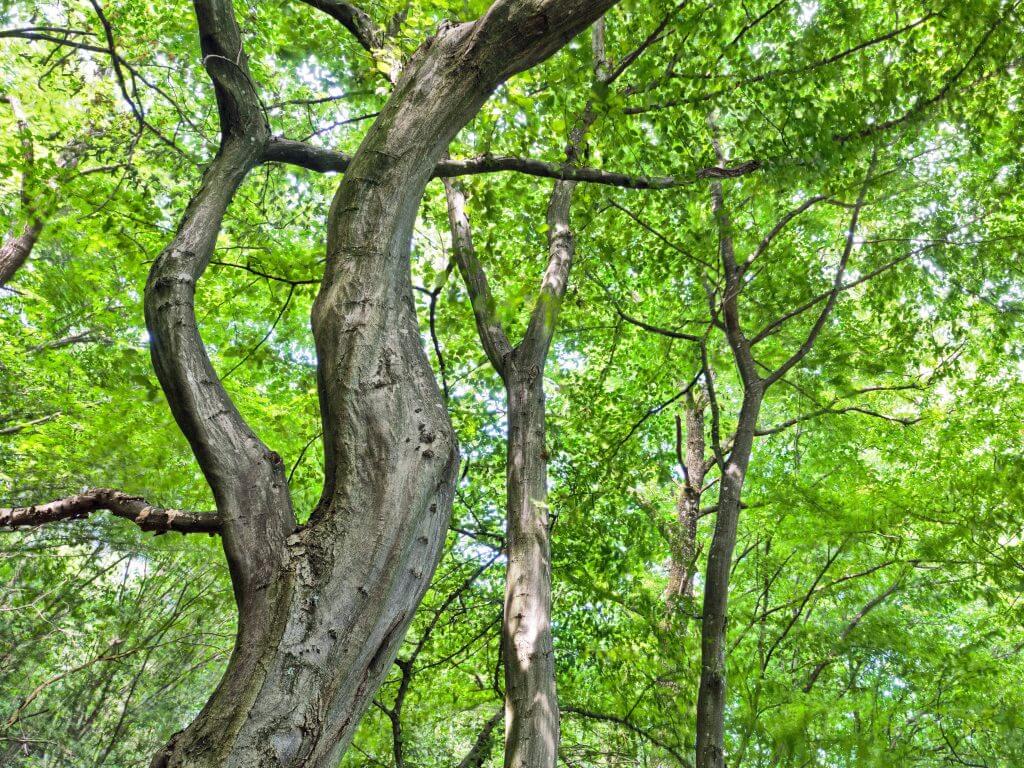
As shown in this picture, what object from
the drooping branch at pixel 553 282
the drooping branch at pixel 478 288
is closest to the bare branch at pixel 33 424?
the drooping branch at pixel 478 288

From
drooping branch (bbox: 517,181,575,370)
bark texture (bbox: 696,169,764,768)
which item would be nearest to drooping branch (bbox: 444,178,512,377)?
drooping branch (bbox: 517,181,575,370)

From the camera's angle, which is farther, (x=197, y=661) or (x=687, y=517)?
(x=687, y=517)

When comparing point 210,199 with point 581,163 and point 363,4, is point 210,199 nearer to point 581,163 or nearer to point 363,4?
point 581,163

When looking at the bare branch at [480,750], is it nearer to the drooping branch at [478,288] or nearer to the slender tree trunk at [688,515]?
the slender tree trunk at [688,515]

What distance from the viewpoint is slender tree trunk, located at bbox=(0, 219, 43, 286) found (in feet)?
29.0

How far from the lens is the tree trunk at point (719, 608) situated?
387cm

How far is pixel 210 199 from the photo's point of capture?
75.9 inches

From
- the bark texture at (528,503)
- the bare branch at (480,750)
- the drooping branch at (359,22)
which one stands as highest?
the drooping branch at (359,22)

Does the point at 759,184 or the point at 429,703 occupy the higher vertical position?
the point at 759,184

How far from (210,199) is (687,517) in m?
7.17

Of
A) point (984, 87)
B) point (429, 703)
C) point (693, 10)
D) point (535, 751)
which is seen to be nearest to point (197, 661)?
point (429, 703)

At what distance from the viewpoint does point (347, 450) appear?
1443mm

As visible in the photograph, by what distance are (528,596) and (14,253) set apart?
30.8 ft

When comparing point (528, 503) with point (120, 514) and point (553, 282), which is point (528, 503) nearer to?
point (553, 282)
